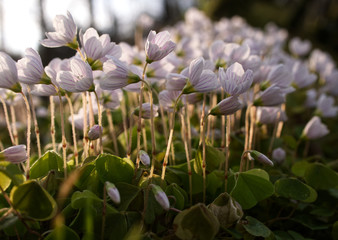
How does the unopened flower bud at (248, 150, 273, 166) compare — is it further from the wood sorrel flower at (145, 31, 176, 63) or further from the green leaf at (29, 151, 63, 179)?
the green leaf at (29, 151, 63, 179)

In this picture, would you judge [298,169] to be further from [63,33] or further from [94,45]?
[63,33]

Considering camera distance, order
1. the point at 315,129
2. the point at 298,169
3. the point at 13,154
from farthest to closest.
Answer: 1. the point at 315,129
2. the point at 298,169
3. the point at 13,154

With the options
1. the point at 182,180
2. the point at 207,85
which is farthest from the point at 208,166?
the point at 207,85

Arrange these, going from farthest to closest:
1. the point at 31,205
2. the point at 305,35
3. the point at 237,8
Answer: the point at 237,8 → the point at 305,35 → the point at 31,205

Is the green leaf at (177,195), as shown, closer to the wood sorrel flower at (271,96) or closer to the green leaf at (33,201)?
the green leaf at (33,201)

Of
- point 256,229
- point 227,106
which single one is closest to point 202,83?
point 227,106

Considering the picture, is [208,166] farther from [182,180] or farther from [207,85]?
[207,85]
